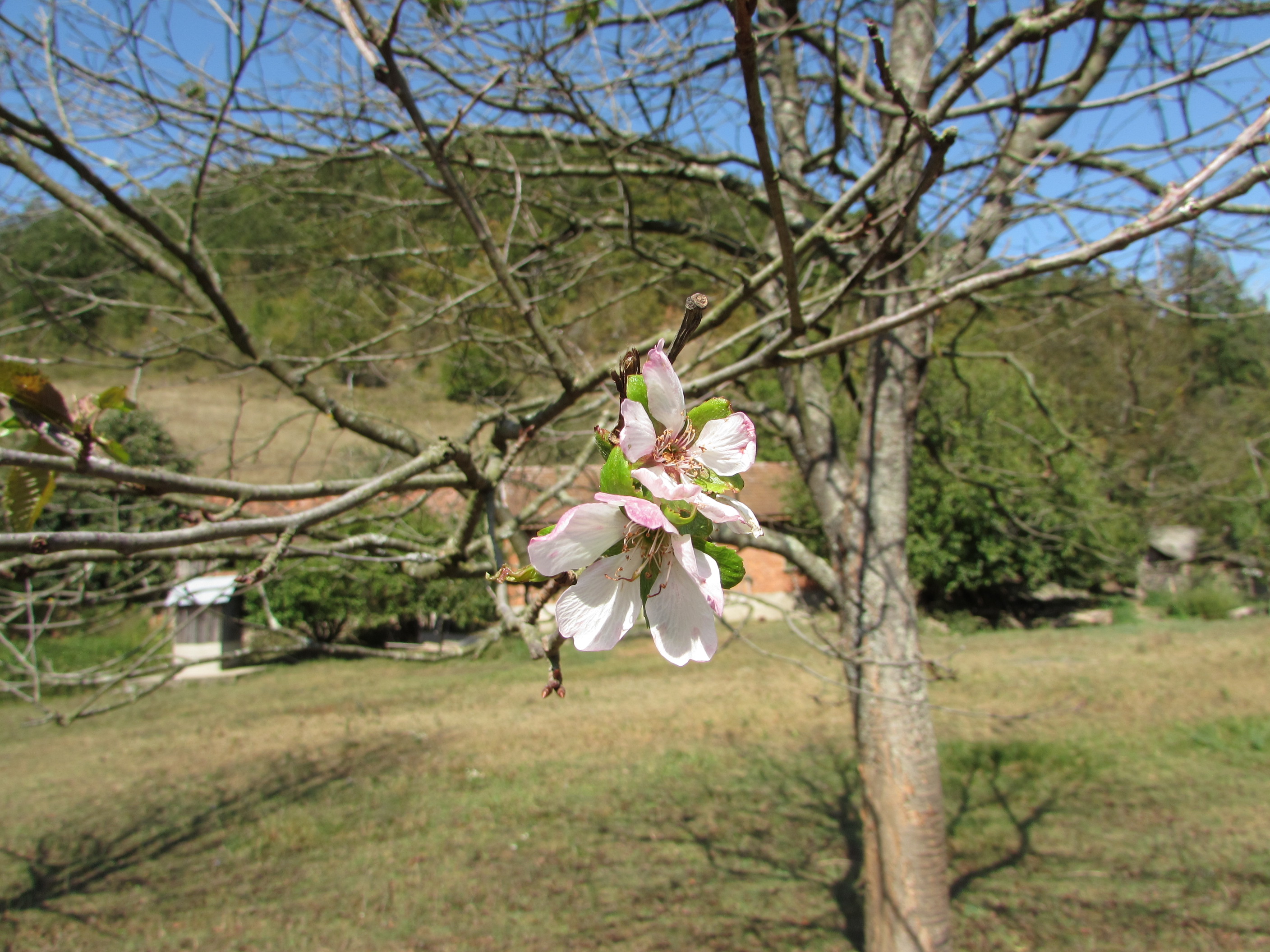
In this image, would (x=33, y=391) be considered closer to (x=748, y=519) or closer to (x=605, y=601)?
(x=605, y=601)

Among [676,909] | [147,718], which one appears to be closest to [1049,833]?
[676,909]

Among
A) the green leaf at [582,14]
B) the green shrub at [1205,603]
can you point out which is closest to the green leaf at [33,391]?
the green leaf at [582,14]

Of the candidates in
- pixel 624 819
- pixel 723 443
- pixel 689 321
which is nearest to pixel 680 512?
pixel 723 443

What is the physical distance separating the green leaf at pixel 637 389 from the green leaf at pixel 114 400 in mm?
877

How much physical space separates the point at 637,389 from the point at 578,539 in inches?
5.7

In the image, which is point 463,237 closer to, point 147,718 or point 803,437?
point 803,437

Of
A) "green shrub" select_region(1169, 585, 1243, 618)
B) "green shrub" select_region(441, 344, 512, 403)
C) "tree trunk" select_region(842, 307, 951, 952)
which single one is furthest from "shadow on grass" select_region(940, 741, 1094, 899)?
"green shrub" select_region(1169, 585, 1243, 618)

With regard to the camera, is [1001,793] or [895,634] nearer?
[895,634]

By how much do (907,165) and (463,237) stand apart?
2681 millimetres

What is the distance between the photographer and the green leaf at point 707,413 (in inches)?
27.1

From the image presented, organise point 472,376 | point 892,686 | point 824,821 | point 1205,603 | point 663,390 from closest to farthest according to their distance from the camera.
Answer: point 663,390
point 892,686
point 472,376
point 824,821
point 1205,603

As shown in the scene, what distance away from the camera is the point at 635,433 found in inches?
24.0

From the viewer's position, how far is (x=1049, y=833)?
5.75m

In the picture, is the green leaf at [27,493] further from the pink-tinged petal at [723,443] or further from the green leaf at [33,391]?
the pink-tinged petal at [723,443]
